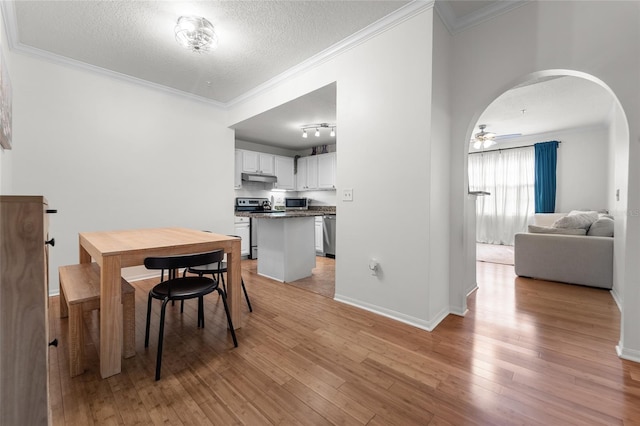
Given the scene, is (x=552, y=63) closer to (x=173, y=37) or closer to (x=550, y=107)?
(x=550, y=107)

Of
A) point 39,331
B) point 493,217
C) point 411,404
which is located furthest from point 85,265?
point 493,217

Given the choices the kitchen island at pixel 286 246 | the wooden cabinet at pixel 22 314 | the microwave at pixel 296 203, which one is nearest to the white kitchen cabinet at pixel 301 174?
the microwave at pixel 296 203

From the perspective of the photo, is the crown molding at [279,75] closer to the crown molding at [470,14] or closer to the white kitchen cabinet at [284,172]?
the crown molding at [470,14]

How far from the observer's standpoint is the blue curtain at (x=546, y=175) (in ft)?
18.6

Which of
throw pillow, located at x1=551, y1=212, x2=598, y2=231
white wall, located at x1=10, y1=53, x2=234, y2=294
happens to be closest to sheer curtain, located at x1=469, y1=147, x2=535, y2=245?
throw pillow, located at x1=551, y1=212, x2=598, y2=231

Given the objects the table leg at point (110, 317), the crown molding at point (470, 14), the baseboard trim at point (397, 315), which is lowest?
the baseboard trim at point (397, 315)

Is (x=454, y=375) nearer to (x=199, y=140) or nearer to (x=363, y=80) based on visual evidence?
(x=363, y=80)

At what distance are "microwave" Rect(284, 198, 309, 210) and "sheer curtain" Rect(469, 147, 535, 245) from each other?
4.06 meters

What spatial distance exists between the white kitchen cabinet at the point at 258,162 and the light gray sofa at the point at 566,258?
461 centimetres

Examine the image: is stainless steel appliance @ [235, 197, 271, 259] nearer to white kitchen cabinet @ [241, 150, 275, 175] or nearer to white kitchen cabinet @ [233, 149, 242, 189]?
white kitchen cabinet @ [233, 149, 242, 189]

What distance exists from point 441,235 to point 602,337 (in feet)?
4.39

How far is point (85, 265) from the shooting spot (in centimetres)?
231

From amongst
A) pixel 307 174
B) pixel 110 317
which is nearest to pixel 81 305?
pixel 110 317

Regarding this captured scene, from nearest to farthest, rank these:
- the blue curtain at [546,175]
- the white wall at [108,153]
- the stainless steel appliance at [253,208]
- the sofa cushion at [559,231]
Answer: the white wall at [108,153]
the sofa cushion at [559,231]
the stainless steel appliance at [253,208]
the blue curtain at [546,175]
